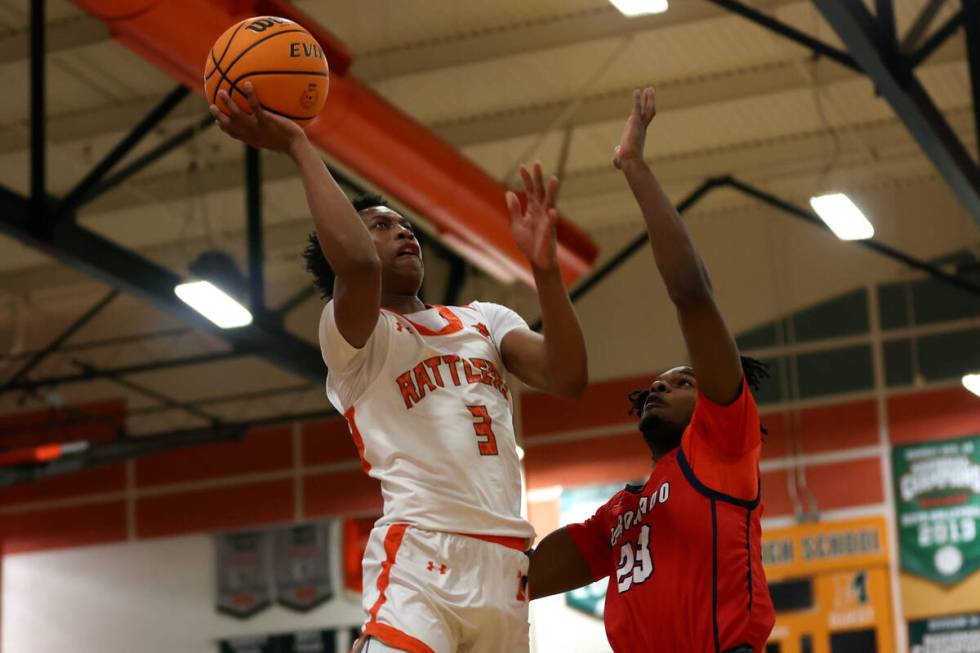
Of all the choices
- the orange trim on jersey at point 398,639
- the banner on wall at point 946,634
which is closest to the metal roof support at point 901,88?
the orange trim on jersey at point 398,639

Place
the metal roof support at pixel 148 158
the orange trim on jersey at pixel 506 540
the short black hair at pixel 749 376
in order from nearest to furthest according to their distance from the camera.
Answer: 1. the orange trim on jersey at pixel 506 540
2. the short black hair at pixel 749 376
3. the metal roof support at pixel 148 158

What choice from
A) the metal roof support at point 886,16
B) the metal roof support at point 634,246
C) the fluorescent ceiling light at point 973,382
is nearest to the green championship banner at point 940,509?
the fluorescent ceiling light at point 973,382

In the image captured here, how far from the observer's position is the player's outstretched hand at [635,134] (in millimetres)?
5047

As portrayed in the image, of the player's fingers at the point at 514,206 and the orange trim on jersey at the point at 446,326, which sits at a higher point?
the player's fingers at the point at 514,206

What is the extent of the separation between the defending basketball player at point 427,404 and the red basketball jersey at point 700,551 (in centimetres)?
67

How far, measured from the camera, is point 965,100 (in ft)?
53.6

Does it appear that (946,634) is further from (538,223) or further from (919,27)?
(538,223)

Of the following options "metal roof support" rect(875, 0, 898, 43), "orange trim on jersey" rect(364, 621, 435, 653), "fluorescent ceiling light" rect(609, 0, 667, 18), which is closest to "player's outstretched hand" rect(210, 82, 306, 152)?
"orange trim on jersey" rect(364, 621, 435, 653)

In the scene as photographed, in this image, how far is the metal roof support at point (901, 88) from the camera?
9141mm

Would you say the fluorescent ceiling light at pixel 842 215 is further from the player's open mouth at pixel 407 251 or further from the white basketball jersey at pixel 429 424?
the white basketball jersey at pixel 429 424

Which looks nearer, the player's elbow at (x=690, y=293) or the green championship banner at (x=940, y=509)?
the player's elbow at (x=690, y=293)

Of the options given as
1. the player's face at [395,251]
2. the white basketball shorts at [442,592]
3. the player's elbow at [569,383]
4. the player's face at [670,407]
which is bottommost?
the white basketball shorts at [442,592]

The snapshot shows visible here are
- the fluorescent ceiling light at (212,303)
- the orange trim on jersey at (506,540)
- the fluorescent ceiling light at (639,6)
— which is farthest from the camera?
the fluorescent ceiling light at (212,303)

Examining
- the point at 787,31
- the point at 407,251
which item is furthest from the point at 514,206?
the point at 787,31
